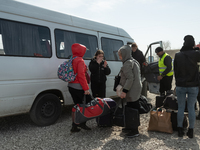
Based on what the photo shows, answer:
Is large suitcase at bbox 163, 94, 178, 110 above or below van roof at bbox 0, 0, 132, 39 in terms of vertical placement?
below

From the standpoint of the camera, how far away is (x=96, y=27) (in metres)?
5.35

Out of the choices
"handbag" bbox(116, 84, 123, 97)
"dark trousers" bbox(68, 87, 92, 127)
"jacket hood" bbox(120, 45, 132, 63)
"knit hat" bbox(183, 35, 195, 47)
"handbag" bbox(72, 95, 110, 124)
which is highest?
"knit hat" bbox(183, 35, 195, 47)

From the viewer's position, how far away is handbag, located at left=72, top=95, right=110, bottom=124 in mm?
3605

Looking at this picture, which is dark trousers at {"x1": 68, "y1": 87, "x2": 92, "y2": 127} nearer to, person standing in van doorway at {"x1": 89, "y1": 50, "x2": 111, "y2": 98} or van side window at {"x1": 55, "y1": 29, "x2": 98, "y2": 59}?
person standing in van doorway at {"x1": 89, "y1": 50, "x2": 111, "y2": 98}

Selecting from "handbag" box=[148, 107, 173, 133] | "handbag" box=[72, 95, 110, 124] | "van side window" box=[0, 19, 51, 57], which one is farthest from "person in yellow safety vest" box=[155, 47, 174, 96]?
"van side window" box=[0, 19, 51, 57]

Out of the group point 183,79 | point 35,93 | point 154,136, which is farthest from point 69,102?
point 183,79

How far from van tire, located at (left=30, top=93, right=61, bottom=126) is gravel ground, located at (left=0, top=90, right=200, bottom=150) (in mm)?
173

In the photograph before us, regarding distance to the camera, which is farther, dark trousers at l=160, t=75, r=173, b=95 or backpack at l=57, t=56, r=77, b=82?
dark trousers at l=160, t=75, r=173, b=95

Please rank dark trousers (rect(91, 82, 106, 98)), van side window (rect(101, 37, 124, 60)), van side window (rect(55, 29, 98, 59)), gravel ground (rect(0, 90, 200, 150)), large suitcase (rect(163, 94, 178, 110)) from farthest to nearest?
van side window (rect(101, 37, 124, 60))
dark trousers (rect(91, 82, 106, 98))
van side window (rect(55, 29, 98, 59))
large suitcase (rect(163, 94, 178, 110))
gravel ground (rect(0, 90, 200, 150))

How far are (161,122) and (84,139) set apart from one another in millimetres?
1612

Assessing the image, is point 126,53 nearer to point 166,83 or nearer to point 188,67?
point 188,67

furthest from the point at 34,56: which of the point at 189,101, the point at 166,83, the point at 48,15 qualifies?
the point at 166,83

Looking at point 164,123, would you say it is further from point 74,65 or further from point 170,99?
point 74,65

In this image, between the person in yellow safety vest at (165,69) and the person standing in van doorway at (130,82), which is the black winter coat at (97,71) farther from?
the person in yellow safety vest at (165,69)
